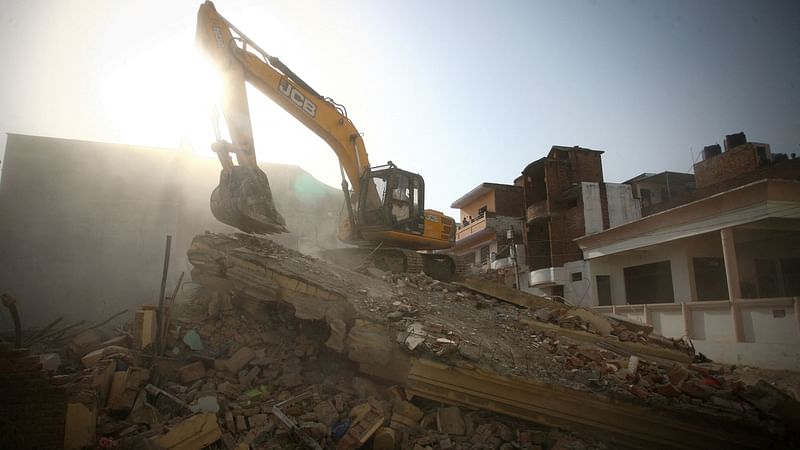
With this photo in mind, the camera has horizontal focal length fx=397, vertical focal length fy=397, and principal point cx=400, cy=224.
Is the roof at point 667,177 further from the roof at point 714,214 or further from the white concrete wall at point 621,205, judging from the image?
the roof at point 714,214

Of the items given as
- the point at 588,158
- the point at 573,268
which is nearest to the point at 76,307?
the point at 573,268

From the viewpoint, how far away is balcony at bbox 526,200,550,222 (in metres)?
21.9

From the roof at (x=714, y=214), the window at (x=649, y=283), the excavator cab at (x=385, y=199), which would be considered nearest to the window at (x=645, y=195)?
the window at (x=649, y=283)

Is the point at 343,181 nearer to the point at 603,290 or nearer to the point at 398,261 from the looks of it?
the point at 398,261

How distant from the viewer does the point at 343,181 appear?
31.1 ft

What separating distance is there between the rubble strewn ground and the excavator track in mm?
2495

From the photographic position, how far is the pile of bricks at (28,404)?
12.5 feet

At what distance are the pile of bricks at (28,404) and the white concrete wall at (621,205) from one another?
2182cm

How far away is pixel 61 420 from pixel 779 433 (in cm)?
790

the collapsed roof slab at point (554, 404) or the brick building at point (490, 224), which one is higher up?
the brick building at point (490, 224)

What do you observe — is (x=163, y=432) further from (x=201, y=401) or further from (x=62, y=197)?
(x=62, y=197)

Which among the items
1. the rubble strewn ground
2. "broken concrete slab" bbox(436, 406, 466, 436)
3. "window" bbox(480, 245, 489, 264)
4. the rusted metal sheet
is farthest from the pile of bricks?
"window" bbox(480, 245, 489, 264)

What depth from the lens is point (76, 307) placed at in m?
12.0

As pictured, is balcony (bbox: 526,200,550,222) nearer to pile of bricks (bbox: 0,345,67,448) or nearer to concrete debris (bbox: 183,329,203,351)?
concrete debris (bbox: 183,329,203,351)
